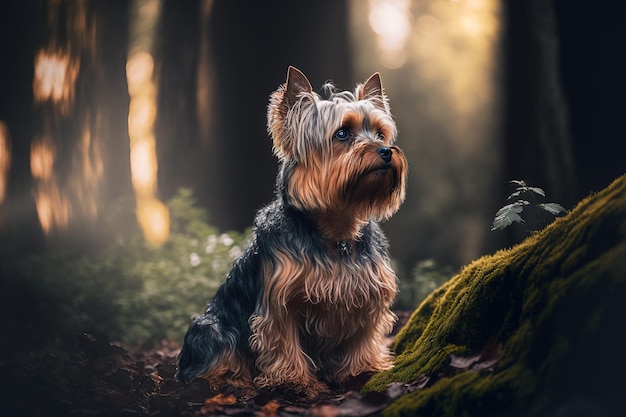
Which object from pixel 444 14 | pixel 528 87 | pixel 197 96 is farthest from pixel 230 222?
pixel 444 14

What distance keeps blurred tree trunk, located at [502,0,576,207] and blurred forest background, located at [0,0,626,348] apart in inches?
0.9

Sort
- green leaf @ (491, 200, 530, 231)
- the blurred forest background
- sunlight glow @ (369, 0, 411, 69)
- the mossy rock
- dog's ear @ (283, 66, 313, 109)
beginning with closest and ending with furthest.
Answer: the mossy rock, green leaf @ (491, 200, 530, 231), dog's ear @ (283, 66, 313, 109), the blurred forest background, sunlight glow @ (369, 0, 411, 69)

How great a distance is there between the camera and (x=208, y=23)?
35.8ft

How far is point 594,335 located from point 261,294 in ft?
7.87

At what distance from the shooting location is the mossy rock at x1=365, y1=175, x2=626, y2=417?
3.08 metres

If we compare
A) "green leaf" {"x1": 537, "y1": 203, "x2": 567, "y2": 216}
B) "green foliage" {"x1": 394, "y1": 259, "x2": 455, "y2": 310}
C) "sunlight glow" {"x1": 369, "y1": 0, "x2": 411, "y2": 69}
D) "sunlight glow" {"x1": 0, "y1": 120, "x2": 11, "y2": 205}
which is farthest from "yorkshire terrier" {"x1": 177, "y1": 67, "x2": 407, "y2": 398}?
"sunlight glow" {"x1": 369, "y1": 0, "x2": 411, "y2": 69}

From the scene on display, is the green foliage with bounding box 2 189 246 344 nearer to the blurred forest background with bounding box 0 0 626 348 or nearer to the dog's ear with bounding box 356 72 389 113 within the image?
the blurred forest background with bounding box 0 0 626 348

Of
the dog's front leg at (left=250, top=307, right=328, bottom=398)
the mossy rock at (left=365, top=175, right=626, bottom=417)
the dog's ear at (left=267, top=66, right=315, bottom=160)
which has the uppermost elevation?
the dog's ear at (left=267, top=66, right=315, bottom=160)

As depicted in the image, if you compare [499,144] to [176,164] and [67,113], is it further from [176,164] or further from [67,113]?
[67,113]

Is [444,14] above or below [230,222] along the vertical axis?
above

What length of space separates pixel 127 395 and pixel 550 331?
2896 mm

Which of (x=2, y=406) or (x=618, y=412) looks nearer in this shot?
(x=618, y=412)

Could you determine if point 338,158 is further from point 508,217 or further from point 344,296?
point 508,217

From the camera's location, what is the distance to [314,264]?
4613 mm
